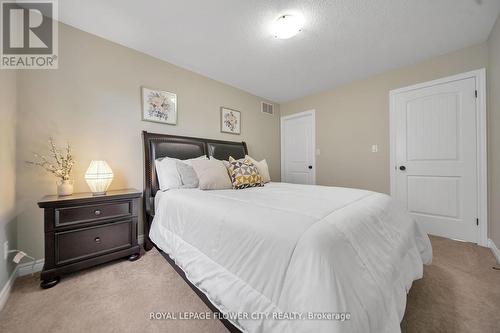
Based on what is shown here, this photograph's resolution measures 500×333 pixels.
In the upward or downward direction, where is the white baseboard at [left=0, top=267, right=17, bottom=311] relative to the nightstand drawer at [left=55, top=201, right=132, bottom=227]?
downward

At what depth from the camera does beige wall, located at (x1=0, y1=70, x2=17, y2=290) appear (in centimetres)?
137

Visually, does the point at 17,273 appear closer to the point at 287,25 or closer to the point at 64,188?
the point at 64,188

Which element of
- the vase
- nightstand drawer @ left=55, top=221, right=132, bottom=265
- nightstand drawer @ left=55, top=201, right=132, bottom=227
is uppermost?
the vase

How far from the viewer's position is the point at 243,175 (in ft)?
7.39

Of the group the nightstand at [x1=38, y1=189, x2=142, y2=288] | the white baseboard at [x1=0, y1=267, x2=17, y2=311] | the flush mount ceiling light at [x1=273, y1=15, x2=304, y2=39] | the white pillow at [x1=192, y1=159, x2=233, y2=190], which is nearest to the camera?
the white baseboard at [x1=0, y1=267, x2=17, y2=311]

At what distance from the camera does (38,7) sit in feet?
5.58

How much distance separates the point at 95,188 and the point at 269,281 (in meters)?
1.86

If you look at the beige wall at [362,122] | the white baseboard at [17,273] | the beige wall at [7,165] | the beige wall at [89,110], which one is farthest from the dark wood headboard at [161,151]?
the beige wall at [362,122]

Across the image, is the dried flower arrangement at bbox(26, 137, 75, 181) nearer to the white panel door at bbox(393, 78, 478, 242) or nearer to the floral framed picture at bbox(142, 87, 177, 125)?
the floral framed picture at bbox(142, 87, 177, 125)

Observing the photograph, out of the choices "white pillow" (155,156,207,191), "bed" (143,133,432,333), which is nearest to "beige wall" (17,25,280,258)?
"white pillow" (155,156,207,191)

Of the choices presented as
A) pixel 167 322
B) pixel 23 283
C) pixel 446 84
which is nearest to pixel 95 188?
pixel 23 283

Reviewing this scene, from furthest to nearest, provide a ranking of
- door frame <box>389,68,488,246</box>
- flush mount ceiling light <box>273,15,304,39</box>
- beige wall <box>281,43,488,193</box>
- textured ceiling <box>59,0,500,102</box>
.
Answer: beige wall <box>281,43,488,193</box> → door frame <box>389,68,488,246</box> → flush mount ceiling light <box>273,15,304,39</box> → textured ceiling <box>59,0,500,102</box>

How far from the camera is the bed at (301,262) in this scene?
27.5 inches

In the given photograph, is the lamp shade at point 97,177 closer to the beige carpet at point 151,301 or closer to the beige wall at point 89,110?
the beige wall at point 89,110
